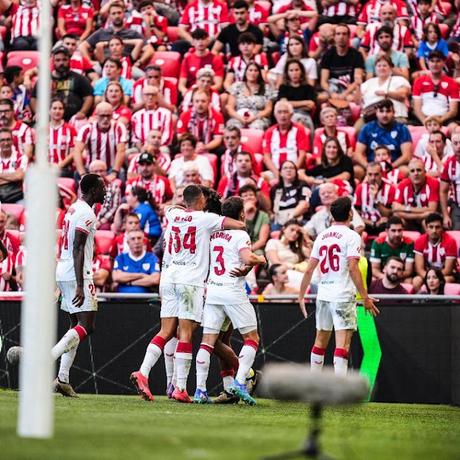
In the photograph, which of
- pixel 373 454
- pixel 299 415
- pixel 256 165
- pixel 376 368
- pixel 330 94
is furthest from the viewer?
pixel 330 94

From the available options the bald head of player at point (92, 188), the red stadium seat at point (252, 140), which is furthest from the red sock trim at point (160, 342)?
the red stadium seat at point (252, 140)

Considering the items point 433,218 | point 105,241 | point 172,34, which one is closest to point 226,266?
point 433,218

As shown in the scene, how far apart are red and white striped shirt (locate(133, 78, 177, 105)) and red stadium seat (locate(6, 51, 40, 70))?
2.66 metres

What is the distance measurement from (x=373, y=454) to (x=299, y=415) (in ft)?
12.8

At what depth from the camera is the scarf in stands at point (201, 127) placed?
20.3 m

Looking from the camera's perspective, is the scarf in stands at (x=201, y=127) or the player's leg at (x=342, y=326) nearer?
the player's leg at (x=342, y=326)

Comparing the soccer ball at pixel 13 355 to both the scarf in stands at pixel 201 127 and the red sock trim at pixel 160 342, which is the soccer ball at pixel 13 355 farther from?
the scarf in stands at pixel 201 127

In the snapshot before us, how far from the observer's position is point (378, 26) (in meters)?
21.7

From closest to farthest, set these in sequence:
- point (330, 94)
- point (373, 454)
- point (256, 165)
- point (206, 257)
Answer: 1. point (373, 454)
2. point (206, 257)
3. point (256, 165)
4. point (330, 94)

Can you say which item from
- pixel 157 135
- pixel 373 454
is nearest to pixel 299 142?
pixel 157 135

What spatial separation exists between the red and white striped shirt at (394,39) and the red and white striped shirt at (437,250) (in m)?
5.06

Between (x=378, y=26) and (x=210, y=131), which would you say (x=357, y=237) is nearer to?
(x=210, y=131)

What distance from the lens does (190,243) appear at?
13148 mm

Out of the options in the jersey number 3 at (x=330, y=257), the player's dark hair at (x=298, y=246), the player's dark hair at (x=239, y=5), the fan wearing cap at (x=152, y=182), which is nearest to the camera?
the jersey number 3 at (x=330, y=257)
